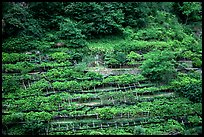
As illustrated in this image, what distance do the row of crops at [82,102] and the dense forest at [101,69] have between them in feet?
0.16

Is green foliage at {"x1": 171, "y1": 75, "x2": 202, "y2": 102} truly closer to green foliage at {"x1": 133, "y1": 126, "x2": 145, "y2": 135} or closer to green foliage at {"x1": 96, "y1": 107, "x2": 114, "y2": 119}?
green foliage at {"x1": 133, "y1": 126, "x2": 145, "y2": 135}

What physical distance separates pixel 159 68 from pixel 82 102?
194 inches

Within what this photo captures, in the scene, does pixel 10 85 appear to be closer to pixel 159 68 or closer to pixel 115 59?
pixel 115 59

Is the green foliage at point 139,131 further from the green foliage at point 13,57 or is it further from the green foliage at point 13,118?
the green foliage at point 13,57

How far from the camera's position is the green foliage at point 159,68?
1875 cm

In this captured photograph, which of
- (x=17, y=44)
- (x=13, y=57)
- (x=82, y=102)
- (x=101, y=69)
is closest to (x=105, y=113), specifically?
(x=82, y=102)

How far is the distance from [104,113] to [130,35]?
7804mm

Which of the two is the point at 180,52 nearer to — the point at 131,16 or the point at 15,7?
the point at 131,16

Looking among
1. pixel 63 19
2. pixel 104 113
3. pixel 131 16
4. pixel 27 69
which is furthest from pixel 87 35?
pixel 104 113

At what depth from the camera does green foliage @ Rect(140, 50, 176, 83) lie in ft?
61.5

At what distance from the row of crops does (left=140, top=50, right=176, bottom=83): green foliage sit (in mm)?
504

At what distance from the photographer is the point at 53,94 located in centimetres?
1733

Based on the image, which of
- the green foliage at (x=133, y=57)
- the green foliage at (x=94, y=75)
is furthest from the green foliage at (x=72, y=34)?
the green foliage at (x=133, y=57)

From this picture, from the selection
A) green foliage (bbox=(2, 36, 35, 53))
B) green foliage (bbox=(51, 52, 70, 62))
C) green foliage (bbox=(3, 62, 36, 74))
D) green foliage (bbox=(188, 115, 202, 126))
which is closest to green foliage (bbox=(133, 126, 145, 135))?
green foliage (bbox=(188, 115, 202, 126))
